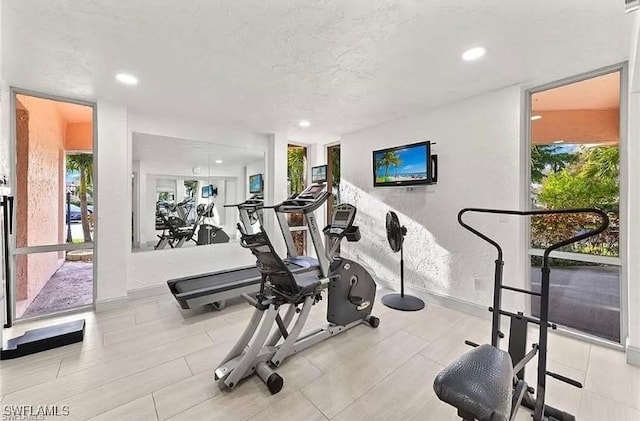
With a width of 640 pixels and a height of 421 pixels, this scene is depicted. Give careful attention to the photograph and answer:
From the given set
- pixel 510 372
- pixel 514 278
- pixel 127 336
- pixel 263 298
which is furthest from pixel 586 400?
pixel 127 336

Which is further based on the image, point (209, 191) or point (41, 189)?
point (209, 191)

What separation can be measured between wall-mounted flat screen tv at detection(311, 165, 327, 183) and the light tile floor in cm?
304

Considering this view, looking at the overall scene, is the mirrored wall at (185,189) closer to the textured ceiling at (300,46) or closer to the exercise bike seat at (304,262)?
the textured ceiling at (300,46)

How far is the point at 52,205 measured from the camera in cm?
316

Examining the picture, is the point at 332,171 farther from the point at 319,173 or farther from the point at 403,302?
the point at 403,302

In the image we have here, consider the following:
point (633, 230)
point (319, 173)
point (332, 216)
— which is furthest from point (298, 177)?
point (633, 230)

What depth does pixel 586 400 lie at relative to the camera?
1797mm

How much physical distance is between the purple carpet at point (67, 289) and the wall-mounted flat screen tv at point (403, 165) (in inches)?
154

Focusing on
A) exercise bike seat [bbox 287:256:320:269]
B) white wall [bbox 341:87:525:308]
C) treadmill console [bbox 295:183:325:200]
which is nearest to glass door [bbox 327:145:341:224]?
white wall [bbox 341:87:525:308]

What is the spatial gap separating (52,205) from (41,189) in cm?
21

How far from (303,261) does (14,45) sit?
3387mm

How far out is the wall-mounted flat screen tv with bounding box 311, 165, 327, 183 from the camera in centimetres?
515

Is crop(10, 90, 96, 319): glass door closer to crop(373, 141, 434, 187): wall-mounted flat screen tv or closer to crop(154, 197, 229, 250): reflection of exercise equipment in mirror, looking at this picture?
crop(154, 197, 229, 250): reflection of exercise equipment in mirror

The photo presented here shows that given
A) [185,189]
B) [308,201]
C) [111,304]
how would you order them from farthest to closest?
[185,189] < [111,304] < [308,201]
